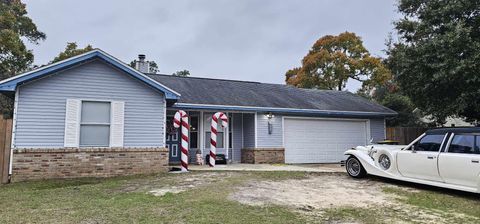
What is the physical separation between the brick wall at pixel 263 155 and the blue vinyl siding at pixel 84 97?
459cm

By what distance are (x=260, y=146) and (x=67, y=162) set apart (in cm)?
723

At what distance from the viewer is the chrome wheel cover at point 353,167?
9.67 metres

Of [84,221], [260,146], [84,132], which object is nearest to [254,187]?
[84,221]

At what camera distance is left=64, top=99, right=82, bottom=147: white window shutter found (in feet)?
31.4

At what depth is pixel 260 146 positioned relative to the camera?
1414 cm

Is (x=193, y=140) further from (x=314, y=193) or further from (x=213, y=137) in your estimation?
(x=314, y=193)

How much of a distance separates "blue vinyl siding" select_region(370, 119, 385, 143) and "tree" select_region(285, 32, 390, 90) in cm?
1605

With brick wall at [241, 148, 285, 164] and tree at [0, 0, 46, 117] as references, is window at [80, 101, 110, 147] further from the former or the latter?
tree at [0, 0, 46, 117]

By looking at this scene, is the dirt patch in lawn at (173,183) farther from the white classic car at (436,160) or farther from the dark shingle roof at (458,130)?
the dark shingle roof at (458,130)

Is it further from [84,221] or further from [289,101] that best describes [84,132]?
[289,101]

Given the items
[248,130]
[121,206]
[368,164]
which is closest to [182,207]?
[121,206]

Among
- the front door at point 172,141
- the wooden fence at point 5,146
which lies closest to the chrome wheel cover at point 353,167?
the front door at point 172,141

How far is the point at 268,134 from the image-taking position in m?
14.4

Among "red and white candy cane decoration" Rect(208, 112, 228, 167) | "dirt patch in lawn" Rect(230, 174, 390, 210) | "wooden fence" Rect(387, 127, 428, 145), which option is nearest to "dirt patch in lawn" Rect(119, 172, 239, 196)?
"dirt patch in lawn" Rect(230, 174, 390, 210)
